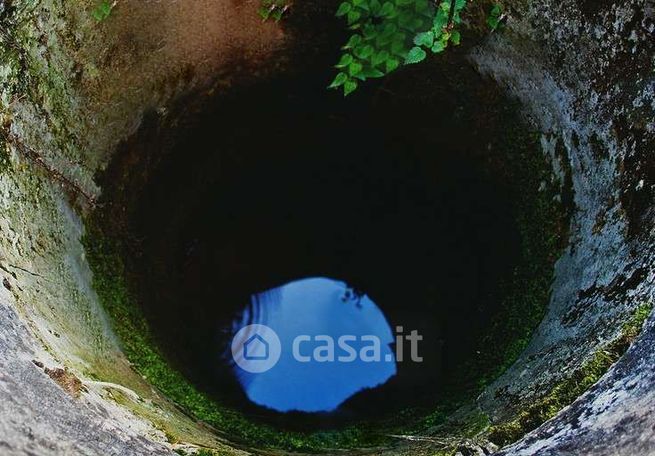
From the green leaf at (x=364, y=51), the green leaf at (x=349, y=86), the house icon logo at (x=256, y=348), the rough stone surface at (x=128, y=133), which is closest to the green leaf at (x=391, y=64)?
the green leaf at (x=364, y=51)

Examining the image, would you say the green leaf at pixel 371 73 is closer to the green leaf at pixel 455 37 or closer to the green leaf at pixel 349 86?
the green leaf at pixel 349 86

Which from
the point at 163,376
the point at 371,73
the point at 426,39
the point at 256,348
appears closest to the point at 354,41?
the point at 371,73

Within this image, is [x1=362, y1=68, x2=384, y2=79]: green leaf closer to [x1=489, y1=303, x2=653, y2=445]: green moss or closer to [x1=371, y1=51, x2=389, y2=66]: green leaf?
[x1=371, y1=51, x2=389, y2=66]: green leaf

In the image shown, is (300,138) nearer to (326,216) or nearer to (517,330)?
(326,216)

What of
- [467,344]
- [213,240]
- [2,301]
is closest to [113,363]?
[2,301]

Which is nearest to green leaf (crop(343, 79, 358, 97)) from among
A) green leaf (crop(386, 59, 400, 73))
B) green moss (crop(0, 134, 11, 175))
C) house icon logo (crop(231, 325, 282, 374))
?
green leaf (crop(386, 59, 400, 73))

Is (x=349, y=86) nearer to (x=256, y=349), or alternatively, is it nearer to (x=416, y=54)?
(x=416, y=54)
